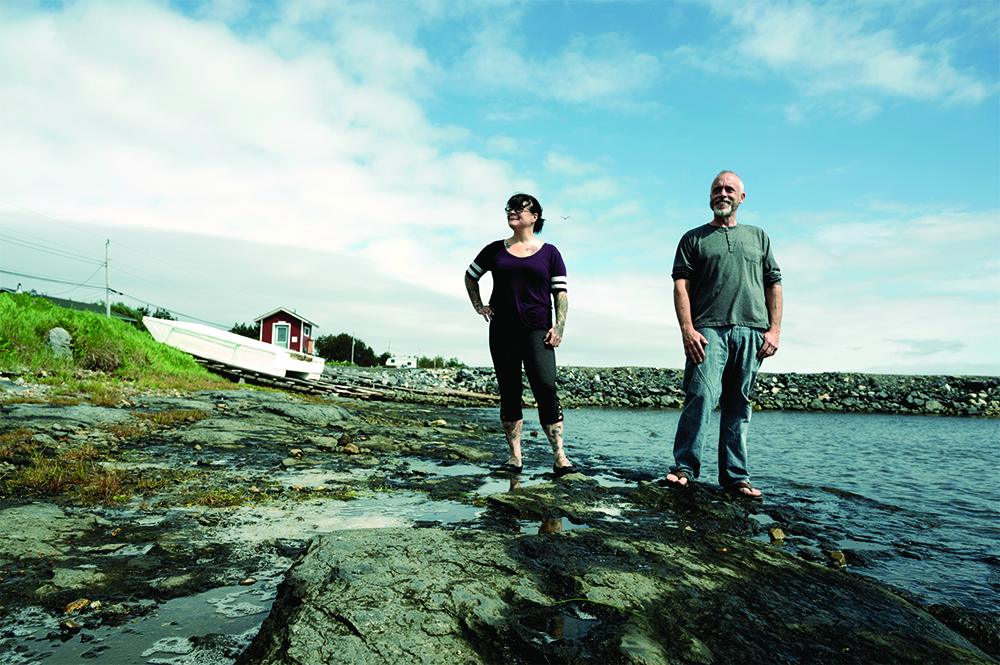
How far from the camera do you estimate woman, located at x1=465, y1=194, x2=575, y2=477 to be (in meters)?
4.22

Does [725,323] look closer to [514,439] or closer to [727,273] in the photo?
[727,273]

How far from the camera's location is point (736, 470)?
381 centimetres

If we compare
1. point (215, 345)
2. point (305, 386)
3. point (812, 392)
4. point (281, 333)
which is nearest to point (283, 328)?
point (281, 333)

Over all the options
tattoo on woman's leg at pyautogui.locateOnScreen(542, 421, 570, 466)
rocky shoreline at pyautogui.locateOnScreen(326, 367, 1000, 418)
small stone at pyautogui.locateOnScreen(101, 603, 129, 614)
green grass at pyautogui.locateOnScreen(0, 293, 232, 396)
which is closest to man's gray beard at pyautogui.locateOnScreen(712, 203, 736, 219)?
tattoo on woman's leg at pyautogui.locateOnScreen(542, 421, 570, 466)

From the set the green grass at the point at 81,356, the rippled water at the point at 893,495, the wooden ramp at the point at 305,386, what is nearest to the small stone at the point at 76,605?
the rippled water at the point at 893,495

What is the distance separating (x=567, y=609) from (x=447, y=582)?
38cm

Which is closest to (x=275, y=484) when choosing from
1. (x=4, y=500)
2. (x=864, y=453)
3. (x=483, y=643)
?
(x=4, y=500)

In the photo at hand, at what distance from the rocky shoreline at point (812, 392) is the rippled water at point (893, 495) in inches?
484

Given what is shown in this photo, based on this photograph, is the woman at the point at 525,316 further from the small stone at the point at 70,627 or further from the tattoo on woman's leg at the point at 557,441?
the small stone at the point at 70,627

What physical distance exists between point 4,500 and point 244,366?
14994mm

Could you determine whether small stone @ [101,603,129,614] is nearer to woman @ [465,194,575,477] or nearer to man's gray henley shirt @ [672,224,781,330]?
woman @ [465,194,575,477]

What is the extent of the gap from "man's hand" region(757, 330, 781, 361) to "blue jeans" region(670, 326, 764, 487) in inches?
1.5

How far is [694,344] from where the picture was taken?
Answer: 12.7 ft

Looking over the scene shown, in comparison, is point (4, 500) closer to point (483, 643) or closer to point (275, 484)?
point (275, 484)
